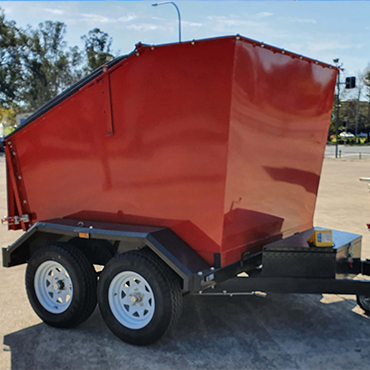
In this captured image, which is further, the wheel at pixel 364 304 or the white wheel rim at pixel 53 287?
the wheel at pixel 364 304

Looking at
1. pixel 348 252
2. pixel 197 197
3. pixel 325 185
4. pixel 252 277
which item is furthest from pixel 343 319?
pixel 325 185

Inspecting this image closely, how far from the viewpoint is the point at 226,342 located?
3.93 metres

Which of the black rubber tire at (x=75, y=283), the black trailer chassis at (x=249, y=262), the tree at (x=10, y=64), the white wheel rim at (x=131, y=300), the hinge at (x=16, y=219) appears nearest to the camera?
the black trailer chassis at (x=249, y=262)

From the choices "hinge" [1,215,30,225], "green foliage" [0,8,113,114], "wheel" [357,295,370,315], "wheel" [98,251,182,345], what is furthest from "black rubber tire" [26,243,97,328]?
"green foliage" [0,8,113,114]

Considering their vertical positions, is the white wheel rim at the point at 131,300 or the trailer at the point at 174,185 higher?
the trailer at the point at 174,185

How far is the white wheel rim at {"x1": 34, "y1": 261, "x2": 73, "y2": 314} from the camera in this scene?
4359 millimetres

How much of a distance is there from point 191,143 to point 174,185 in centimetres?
42

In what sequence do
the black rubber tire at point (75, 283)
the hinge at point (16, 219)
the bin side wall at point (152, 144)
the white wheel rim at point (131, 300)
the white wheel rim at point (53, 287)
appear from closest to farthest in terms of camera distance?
the bin side wall at point (152, 144) < the white wheel rim at point (131, 300) < the black rubber tire at point (75, 283) < the white wheel rim at point (53, 287) < the hinge at point (16, 219)

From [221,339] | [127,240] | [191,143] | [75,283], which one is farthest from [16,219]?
[221,339]

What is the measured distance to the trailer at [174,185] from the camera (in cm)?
362

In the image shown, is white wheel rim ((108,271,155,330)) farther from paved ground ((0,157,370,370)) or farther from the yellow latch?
the yellow latch

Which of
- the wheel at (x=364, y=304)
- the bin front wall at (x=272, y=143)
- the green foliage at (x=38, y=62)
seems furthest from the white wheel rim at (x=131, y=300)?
the green foliage at (x=38, y=62)

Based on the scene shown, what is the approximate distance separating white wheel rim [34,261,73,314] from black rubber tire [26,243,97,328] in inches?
2.9

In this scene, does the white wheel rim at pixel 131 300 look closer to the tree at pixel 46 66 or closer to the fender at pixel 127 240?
the fender at pixel 127 240
